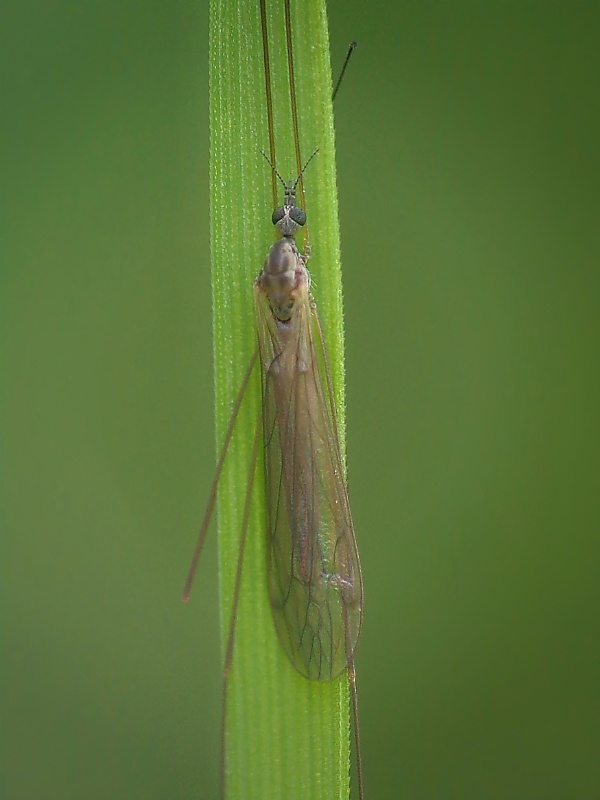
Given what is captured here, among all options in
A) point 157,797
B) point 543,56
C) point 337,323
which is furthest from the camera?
point 543,56

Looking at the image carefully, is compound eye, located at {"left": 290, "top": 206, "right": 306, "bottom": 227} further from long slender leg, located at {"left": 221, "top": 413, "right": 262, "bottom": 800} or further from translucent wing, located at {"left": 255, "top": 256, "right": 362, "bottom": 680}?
long slender leg, located at {"left": 221, "top": 413, "right": 262, "bottom": 800}

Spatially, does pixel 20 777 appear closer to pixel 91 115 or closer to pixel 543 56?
pixel 91 115

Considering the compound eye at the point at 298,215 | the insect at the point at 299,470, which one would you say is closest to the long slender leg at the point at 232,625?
the insect at the point at 299,470

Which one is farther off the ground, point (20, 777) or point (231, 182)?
point (231, 182)

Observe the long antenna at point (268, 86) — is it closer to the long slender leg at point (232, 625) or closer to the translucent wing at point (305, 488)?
the translucent wing at point (305, 488)

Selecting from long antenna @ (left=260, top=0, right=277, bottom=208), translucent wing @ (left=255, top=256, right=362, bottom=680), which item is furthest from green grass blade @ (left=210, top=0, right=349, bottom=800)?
translucent wing @ (left=255, top=256, right=362, bottom=680)

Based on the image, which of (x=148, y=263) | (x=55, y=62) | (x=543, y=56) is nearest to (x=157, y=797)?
(x=148, y=263)

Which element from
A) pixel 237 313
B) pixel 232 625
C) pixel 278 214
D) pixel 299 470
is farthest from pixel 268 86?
pixel 232 625
